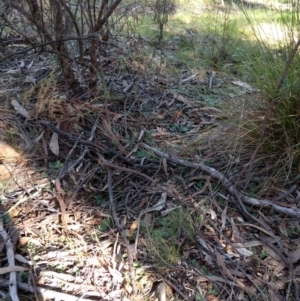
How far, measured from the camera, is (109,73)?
345 cm

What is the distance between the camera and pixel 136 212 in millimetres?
2178

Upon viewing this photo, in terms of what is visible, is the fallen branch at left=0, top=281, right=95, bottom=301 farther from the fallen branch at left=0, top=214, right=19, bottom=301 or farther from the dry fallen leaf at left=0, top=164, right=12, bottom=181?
the dry fallen leaf at left=0, top=164, right=12, bottom=181

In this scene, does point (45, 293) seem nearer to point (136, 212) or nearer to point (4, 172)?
point (136, 212)

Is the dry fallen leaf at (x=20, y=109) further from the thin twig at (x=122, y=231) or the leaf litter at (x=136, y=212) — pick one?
the thin twig at (x=122, y=231)

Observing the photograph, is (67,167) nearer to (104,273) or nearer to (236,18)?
(104,273)

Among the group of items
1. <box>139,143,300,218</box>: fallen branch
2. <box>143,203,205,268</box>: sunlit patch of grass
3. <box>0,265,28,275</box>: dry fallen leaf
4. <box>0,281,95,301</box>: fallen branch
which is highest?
<box>139,143,300,218</box>: fallen branch

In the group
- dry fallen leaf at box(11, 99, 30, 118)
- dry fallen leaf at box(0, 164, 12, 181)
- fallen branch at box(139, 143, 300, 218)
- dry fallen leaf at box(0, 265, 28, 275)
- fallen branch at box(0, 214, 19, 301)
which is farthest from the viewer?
dry fallen leaf at box(11, 99, 30, 118)

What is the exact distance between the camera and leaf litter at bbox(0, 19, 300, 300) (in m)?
1.84

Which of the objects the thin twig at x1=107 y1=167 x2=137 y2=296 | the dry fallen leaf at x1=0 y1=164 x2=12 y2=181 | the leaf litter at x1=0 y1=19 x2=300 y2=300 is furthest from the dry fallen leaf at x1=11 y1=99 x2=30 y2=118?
the thin twig at x1=107 y1=167 x2=137 y2=296

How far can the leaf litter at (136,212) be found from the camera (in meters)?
1.84

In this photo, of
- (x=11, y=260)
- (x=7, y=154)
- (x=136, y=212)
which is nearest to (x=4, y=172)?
(x=7, y=154)

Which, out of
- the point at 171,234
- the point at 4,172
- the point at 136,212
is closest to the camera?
the point at 171,234

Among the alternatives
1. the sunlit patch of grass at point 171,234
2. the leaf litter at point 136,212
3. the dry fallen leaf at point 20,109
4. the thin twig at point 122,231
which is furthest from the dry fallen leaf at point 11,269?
the dry fallen leaf at point 20,109

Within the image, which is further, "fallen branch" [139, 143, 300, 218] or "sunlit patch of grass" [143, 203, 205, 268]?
"fallen branch" [139, 143, 300, 218]
